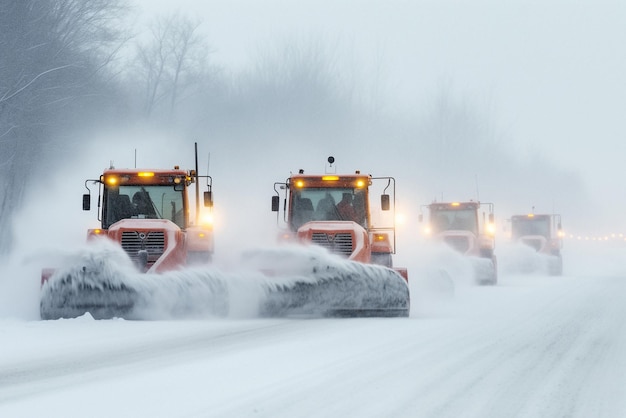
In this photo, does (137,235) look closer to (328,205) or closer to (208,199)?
(208,199)

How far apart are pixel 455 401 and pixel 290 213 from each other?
10.2 meters

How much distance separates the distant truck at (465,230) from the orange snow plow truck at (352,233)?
422 inches

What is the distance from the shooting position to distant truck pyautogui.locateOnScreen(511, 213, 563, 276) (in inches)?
1441

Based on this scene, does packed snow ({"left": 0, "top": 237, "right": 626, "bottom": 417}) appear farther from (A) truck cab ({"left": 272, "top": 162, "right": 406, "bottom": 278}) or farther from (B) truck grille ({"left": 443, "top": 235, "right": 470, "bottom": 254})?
(B) truck grille ({"left": 443, "top": 235, "right": 470, "bottom": 254})

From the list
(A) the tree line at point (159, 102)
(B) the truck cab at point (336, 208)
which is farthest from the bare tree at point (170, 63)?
(B) the truck cab at point (336, 208)

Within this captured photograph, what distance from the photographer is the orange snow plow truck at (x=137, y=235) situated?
13.4 metres

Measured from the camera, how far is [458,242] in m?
27.9

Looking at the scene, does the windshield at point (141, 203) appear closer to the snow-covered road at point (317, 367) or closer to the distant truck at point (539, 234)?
the snow-covered road at point (317, 367)

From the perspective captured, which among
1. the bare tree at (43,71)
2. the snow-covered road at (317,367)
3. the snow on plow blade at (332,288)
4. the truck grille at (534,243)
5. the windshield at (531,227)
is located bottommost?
the snow-covered road at (317,367)

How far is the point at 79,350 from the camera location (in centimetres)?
1016

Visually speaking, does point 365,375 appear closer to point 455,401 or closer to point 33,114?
point 455,401

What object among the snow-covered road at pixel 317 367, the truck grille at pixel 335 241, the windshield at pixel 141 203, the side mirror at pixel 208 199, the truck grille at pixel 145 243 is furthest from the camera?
the windshield at pixel 141 203

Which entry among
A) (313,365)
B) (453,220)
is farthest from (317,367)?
(453,220)

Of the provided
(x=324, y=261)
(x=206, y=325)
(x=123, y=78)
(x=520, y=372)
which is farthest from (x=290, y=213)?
(x=123, y=78)
